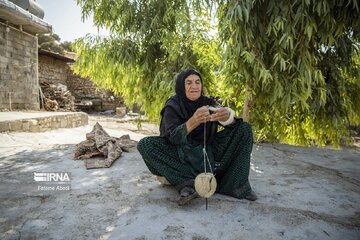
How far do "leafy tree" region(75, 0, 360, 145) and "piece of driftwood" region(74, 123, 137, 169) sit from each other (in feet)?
3.88

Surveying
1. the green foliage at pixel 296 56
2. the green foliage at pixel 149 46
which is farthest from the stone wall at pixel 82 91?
the green foliage at pixel 296 56

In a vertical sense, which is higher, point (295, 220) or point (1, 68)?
point (1, 68)

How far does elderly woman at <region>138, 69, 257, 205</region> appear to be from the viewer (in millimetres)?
1896

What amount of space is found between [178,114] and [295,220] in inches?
42.9

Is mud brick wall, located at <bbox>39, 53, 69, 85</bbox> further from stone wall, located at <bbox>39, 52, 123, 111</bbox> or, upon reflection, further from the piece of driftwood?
the piece of driftwood

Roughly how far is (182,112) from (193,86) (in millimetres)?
231

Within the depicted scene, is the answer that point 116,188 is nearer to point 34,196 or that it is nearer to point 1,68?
point 34,196

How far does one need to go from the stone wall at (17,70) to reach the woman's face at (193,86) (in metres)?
6.91

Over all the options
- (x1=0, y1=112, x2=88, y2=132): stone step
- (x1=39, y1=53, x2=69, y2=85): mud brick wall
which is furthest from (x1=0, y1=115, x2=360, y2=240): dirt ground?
(x1=39, y1=53, x2=69, y2=85): mud brick wall

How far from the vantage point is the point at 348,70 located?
375cm

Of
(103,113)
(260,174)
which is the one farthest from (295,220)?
(103,113)

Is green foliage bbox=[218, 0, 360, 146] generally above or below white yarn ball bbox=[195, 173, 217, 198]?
above

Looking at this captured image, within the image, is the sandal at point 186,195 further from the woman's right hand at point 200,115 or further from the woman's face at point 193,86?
the woman's face at point 193,86

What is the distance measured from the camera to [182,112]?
202cm
